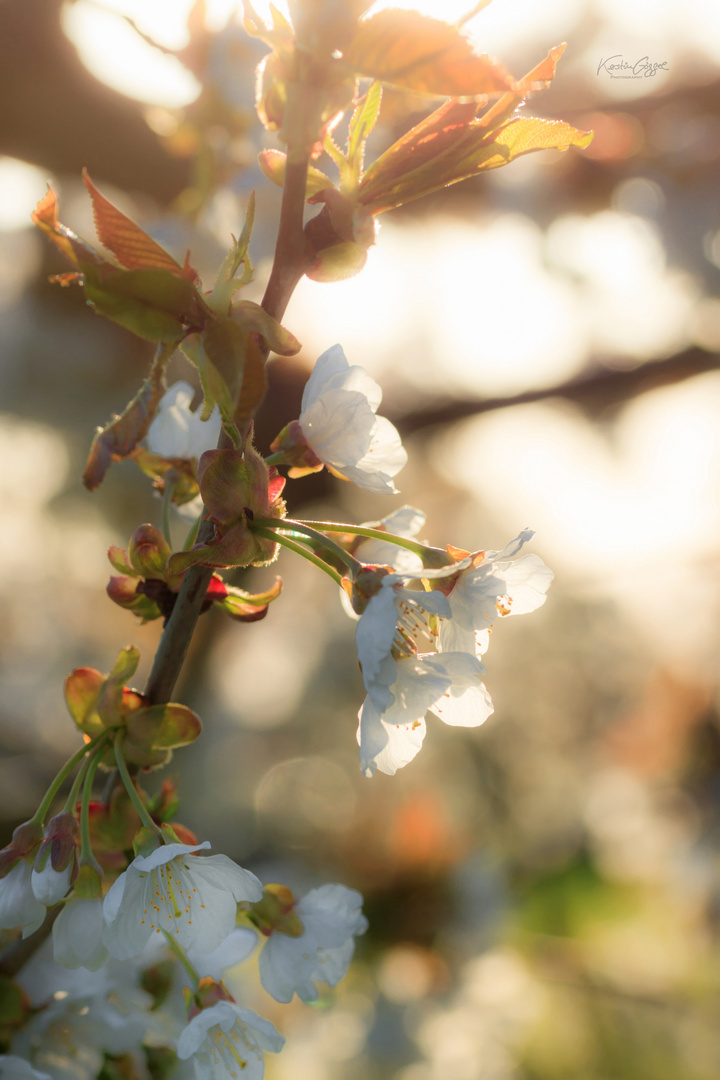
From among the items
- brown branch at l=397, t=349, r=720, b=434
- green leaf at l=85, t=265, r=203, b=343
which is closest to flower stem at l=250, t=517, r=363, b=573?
green leaf at l=85, t=265, r=203, b=343

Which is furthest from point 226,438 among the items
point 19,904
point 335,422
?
point 19,904

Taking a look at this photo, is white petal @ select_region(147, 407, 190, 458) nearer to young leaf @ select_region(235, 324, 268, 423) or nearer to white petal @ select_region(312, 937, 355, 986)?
young leaf @ select_region(235, 324, 268, 423)

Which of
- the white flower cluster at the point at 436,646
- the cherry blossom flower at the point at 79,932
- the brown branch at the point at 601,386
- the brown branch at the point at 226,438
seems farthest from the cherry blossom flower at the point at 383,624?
the brown branch at the point at 601,386

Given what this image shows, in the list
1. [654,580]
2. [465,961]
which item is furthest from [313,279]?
[654,580]

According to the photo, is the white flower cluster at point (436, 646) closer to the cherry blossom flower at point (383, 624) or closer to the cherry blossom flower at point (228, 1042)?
the cherry blossom flower at point (383, 624)

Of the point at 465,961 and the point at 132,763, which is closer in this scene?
the point at 132,763

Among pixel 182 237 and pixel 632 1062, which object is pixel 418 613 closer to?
pixel 182 237
